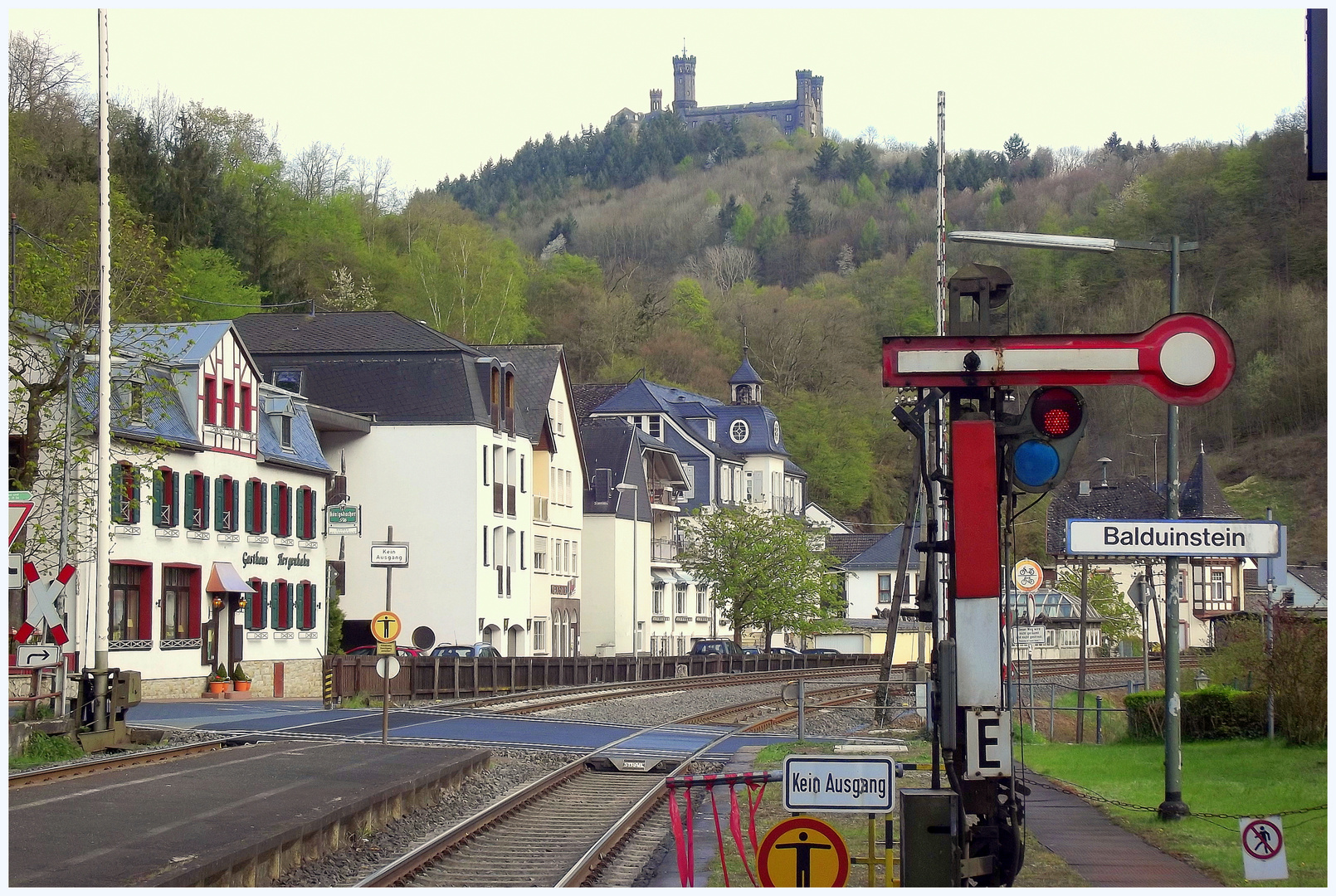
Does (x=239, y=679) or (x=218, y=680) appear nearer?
(x=218, y=680)

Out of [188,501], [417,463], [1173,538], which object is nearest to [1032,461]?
[1173,538]

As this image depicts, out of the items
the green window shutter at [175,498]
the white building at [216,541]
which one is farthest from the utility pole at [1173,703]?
the green window shutter at [175,498]

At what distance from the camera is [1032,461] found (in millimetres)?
8055

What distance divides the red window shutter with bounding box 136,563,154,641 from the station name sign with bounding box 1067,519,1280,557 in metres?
31.7

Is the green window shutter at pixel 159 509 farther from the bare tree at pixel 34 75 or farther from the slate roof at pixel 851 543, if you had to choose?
the slate roof at pixel 851 543

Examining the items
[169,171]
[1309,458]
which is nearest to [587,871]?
[169,171]

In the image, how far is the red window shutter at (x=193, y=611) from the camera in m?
42.2

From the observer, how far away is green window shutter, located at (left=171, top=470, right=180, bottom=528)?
41.4 metres

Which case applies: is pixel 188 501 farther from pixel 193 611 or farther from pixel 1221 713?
pixel 1221 713

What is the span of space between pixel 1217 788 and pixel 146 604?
28.9 meters

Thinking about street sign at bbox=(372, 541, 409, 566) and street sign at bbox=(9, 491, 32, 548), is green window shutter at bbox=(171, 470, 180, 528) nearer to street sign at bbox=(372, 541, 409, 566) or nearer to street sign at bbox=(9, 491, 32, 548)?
street sign at bbox=(372, 541, 409, 566)

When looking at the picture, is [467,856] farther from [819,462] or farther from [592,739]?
[819,462]

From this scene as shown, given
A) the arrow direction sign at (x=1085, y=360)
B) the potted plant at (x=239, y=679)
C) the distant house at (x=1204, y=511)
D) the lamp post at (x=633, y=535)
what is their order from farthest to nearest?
the distant house at (x=1204, y=511) < the lamp post at (x=633, y=535) < the potted plant at (x=239, y=679) < the arrow direction sign at (x=1085, y=360)

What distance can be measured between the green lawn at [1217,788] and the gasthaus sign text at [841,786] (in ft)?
15.2
